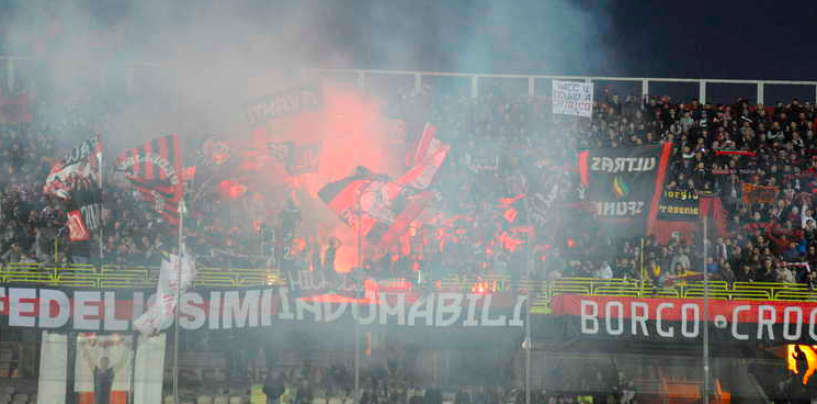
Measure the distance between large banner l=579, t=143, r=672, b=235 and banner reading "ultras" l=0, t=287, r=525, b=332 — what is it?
1.87 m

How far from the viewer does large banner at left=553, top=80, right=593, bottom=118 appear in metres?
18.9

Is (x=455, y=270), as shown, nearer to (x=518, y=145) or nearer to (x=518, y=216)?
(x=518, y=216)

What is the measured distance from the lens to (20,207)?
652 inches

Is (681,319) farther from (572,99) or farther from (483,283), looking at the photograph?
(572,99)

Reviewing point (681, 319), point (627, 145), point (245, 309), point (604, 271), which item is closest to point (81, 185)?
point (245, 309)

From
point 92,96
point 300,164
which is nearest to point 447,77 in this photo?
point 300,164

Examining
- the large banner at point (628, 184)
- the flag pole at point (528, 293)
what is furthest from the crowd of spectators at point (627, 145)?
the large banner at point (628, 184)

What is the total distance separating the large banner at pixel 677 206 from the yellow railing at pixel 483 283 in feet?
4.13

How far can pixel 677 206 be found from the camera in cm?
1627

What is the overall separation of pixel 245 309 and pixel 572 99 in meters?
7.06

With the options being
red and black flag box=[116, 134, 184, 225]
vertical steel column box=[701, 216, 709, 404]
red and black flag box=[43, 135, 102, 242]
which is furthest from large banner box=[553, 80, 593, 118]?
red and black flag box=[43, 135, 102, 242]

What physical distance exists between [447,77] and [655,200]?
7886mm

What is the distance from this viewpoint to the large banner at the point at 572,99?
18.9 meters

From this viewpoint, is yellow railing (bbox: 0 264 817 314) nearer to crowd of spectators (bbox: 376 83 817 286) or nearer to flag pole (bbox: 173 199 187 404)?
crowd of spectators (bbox: 376 83 817 286)
